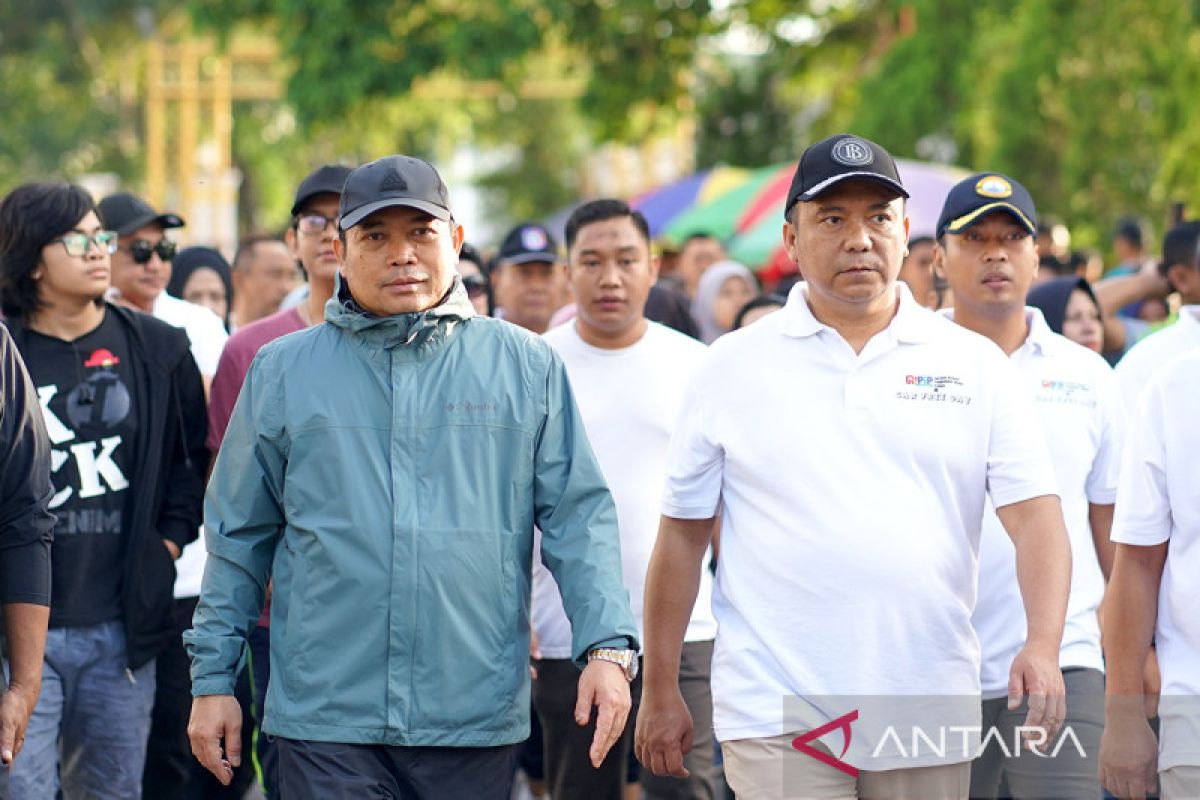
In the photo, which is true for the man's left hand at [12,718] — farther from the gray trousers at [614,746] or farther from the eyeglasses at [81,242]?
the gray trousers at [614,746]

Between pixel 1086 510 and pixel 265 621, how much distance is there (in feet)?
9.21

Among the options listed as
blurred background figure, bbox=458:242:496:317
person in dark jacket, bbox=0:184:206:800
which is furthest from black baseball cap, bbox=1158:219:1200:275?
person in dark jacket, bbox=0:184:206:800

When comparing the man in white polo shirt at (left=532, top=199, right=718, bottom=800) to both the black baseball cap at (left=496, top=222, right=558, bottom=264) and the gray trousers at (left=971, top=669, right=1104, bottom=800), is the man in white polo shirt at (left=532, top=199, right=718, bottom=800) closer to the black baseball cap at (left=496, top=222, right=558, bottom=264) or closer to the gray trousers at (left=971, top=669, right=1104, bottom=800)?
the gray trousers at (left=971, top=669, right=1104, bottom=800)

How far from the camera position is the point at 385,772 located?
4.87m

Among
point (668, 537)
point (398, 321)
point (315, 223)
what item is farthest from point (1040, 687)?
point (315, 223)

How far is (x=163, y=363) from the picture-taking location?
6680 millimetres

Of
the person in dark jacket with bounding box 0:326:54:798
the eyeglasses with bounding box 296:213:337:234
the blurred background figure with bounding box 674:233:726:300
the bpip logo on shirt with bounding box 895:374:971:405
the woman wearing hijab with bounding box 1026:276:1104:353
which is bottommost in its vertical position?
the person in dark jacket with bounding box 0:326:54:798

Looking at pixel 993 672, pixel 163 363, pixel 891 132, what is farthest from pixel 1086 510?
pixel 891 132

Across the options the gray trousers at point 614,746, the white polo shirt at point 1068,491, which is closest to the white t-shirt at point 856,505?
the white polo shirt at point 1068,491

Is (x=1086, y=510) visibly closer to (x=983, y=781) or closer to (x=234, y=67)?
(x=983, y=781)

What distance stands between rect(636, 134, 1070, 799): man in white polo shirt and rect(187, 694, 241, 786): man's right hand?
4.23ft

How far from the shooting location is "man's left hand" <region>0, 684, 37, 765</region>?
5.00 m

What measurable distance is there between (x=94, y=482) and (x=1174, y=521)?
3.48 m

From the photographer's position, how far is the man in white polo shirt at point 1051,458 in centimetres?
622
